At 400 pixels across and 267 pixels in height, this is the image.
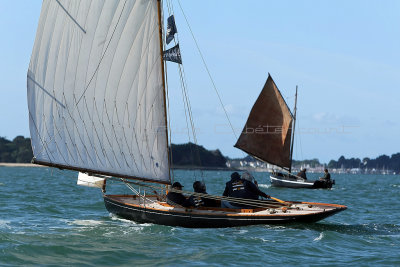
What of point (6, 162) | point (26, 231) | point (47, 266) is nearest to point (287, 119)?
point (26, 231)

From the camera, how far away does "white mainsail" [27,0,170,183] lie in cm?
2127

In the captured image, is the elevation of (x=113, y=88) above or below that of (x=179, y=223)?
above

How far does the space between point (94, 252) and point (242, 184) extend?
655 cm

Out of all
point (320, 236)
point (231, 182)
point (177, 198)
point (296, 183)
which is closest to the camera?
point (320, 236)

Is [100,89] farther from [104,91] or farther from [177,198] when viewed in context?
[177,198]

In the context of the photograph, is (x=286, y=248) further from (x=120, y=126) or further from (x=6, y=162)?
(x=6, y=162)

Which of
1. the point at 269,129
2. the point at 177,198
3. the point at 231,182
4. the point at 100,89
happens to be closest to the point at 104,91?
the point at 100,89

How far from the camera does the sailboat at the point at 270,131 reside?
2127 inches

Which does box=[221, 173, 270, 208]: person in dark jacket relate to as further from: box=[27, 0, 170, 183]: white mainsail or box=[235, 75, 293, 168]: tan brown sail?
box=[235, 75, 293, 168]: tan brown sail

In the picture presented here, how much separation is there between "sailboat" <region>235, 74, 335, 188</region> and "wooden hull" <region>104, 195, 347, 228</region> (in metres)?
32.5

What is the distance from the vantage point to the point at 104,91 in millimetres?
21391

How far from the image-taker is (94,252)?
15.5 m

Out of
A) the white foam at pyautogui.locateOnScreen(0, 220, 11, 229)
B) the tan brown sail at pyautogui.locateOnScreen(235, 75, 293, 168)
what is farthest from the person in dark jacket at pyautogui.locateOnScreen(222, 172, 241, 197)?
the tan brown sail at pyautogui.locateOnScreen(235, 75, 293, 168)

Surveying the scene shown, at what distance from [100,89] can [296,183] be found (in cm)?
4128
